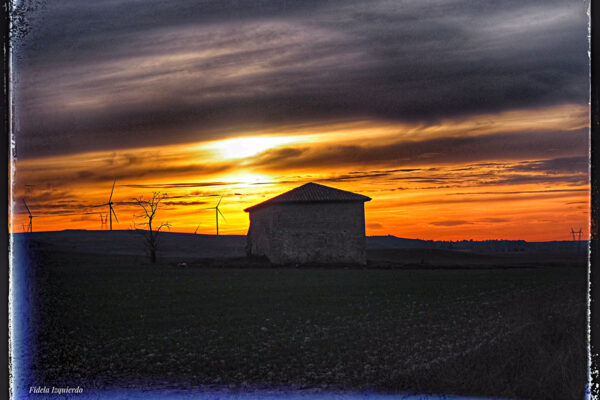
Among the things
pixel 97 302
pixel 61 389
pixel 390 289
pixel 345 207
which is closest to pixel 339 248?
pixel 345 207

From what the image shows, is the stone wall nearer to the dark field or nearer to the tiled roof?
the tiled roof

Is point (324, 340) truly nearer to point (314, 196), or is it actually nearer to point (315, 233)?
point (315, 233)

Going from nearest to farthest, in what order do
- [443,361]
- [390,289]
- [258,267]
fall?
1. [443,361]
2. [390,289]
3. [258,267]

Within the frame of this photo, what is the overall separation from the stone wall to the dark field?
10.2 metres

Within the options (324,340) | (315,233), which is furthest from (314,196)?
(324,340)

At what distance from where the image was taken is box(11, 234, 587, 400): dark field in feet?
22.7

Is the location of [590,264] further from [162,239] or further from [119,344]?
[162,239]

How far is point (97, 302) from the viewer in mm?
13766

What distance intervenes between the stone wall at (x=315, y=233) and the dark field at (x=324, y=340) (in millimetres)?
10207

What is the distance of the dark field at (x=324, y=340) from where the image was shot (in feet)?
22.7

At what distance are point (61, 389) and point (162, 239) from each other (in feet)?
157

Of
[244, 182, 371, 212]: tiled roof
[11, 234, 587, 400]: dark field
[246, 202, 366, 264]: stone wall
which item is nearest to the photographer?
[11, 234, 587, 400]: dark field

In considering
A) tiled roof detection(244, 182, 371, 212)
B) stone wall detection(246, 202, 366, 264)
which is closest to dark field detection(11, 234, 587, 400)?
stone wall detection(246, 202, 366, 264)

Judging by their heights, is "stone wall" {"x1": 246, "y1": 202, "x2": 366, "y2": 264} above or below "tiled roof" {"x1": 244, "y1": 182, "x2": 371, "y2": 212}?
below
